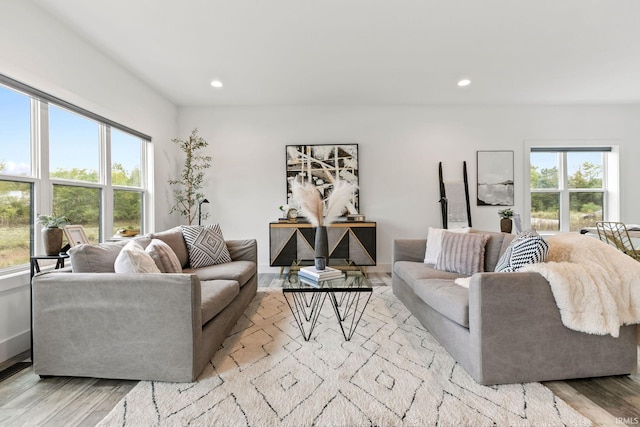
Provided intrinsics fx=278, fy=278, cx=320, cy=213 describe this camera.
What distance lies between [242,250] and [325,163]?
2.01m

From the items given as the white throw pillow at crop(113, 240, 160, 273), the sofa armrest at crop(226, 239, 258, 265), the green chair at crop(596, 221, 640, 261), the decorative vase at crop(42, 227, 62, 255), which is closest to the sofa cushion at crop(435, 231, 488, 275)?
the sofa armrest at crop(226, 239, 258, 265)

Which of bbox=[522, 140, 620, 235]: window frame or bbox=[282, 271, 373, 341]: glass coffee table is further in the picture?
bbox=[522, 140, 620, 235]: window frame

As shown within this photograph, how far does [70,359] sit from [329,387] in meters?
1.50

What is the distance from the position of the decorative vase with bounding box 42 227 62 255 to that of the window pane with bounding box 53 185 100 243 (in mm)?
565

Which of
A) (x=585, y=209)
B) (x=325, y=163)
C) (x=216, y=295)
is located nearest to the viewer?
(x=216, y=295)

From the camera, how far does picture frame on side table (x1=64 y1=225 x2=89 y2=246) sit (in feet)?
7.13

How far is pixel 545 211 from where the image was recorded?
15.1 ft

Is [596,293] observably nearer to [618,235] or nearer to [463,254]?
[463,254]

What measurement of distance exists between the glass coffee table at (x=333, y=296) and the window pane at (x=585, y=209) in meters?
4.16

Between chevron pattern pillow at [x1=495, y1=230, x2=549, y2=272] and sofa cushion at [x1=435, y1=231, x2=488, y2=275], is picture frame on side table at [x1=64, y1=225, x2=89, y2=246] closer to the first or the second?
sofa cushion at [x1=435, y1=231, x2=488, y2=275]

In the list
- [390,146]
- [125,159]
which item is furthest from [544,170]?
[125,159]

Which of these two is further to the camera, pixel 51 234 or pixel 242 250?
pixel 242 250

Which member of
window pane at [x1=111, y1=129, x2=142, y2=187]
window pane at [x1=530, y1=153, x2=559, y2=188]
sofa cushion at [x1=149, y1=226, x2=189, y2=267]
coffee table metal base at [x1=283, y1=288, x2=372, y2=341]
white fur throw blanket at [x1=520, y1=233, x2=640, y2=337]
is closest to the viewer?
white fur throw blanket at [x1=520, y1=233, x2=640, y2=337]

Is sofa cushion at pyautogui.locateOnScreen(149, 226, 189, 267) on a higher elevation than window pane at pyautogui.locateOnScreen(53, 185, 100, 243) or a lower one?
lower
